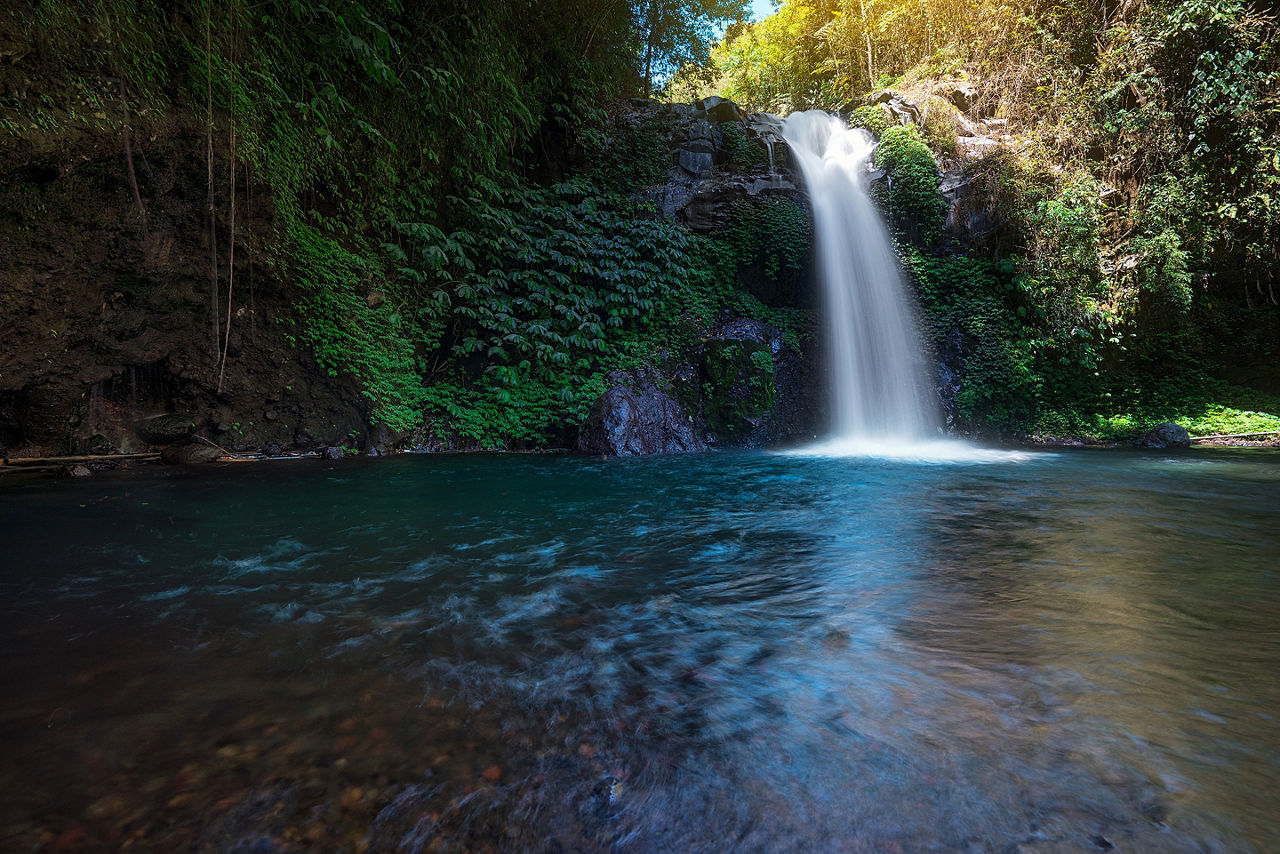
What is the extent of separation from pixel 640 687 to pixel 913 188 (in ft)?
45.8

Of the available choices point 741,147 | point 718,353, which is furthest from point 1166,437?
point 741,147

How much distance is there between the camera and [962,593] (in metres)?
2.94

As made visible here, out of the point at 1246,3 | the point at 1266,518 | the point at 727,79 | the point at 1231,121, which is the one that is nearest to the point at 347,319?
the point at 1266,518

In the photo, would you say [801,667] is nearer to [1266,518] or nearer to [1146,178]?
[1266,518]

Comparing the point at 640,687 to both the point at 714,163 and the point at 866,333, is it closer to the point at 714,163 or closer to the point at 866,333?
the point at 866,333

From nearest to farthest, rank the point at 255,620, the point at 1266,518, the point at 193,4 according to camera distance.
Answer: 1. the point at 255,620
2. the point at 1266,518
3. the point at 193,4

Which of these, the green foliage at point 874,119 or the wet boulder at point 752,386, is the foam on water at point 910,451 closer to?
the wet boulder at point 752,386

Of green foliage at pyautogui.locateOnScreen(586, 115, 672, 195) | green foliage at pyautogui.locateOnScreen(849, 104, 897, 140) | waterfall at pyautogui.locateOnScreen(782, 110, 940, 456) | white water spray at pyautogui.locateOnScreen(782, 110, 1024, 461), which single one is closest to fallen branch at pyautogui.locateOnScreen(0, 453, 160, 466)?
green foliage at pyautogui.locateOnScreen(586, 115, 672, 195)

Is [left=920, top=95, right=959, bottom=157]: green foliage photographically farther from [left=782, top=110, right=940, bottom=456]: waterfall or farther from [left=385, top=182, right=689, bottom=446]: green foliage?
[left=385, top=182, right=689, bottom=446]: green foliage

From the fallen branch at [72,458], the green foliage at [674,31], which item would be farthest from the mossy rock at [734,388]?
the green foliage at [674,31]

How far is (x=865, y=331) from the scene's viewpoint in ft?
39.1

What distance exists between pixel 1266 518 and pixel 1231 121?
37.9 feet

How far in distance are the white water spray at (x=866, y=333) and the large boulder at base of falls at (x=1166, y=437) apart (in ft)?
11.2

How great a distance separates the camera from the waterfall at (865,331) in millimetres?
11562
